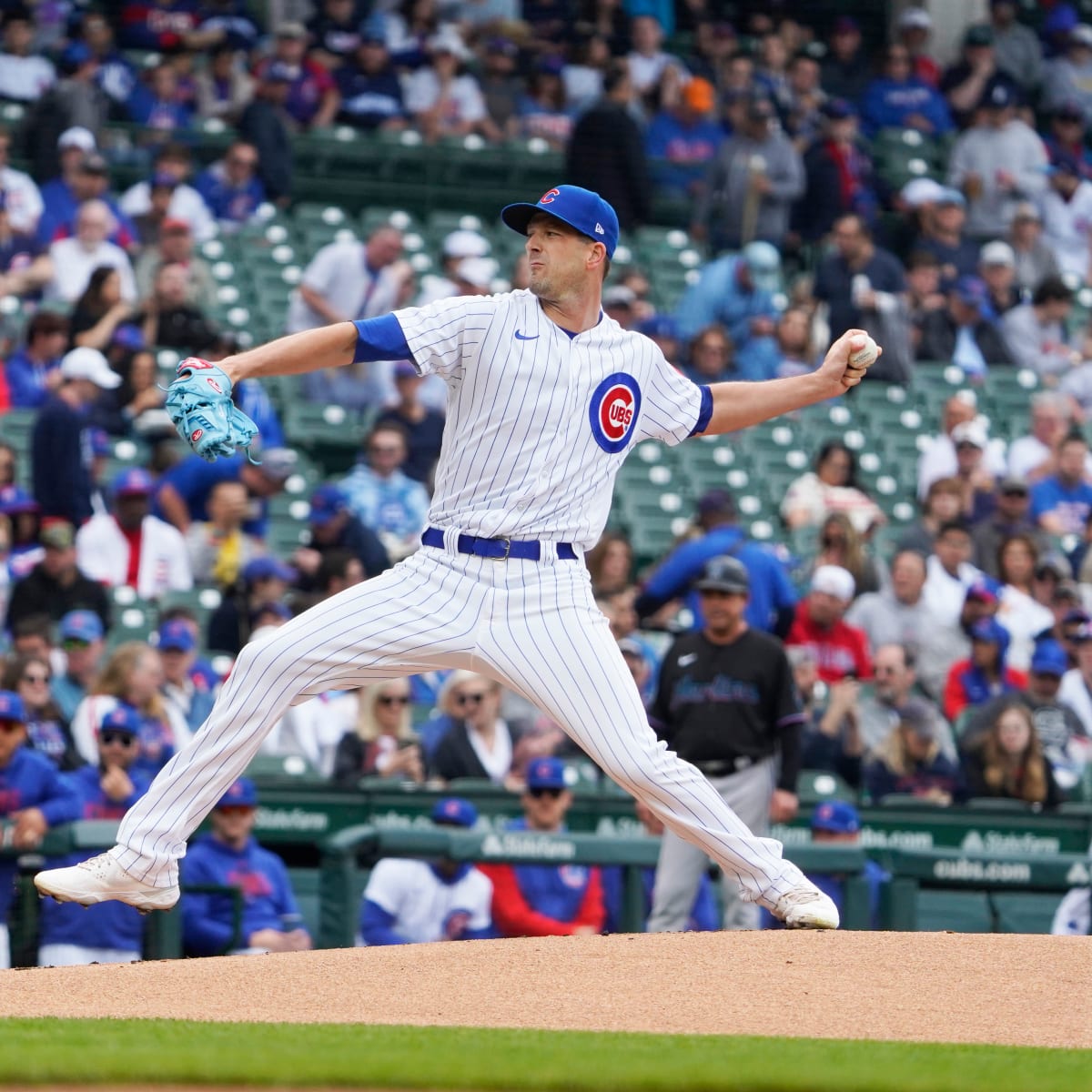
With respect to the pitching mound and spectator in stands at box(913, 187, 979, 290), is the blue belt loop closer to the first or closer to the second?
the pitching mound

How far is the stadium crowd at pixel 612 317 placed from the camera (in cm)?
837

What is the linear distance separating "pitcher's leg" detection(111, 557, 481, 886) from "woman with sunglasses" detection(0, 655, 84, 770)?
9.00 feet

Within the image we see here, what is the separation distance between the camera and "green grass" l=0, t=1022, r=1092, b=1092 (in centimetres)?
392

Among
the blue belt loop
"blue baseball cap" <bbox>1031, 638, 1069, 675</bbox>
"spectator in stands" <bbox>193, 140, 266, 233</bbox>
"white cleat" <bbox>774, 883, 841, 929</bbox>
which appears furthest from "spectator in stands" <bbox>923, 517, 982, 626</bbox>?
the blue belt loop

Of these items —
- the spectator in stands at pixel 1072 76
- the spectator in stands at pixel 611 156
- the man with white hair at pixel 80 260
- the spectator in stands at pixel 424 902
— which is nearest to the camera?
the spectator in stands at pixel 424 902

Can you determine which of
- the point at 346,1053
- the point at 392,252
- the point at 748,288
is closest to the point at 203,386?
the point at 346,1053

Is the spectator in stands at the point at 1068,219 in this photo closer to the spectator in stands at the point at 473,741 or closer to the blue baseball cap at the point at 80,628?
the spectator in stands at the point at 473,741

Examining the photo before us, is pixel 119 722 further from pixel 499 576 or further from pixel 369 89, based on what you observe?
pixel 369 89

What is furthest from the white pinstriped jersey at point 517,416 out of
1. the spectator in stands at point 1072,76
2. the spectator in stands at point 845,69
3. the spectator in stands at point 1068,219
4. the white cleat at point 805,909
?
the spectator in stands at point 1072,76

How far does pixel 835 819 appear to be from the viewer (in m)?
7.82

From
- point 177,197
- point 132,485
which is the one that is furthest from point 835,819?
point 177,197

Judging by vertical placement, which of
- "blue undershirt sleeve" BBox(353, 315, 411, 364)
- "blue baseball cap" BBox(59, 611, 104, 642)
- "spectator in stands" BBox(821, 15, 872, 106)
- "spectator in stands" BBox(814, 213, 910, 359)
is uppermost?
"spectator in stands" BBox(821, 15, 872, 106)

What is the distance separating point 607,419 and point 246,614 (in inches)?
164

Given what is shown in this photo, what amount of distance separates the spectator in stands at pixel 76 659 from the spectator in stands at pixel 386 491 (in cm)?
187
